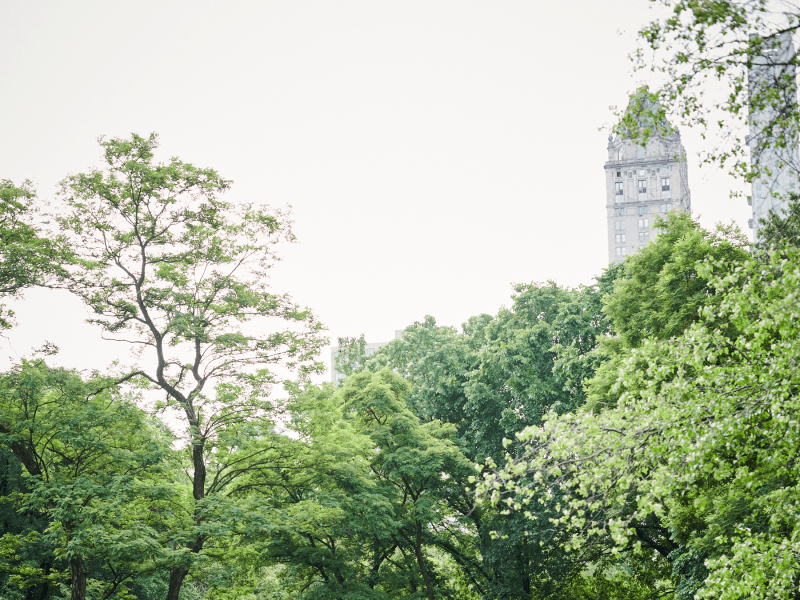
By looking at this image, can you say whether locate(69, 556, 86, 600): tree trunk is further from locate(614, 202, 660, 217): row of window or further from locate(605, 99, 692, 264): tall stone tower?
locate(614, 202, 660, 217): row of window

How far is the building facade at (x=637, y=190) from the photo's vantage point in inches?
5522

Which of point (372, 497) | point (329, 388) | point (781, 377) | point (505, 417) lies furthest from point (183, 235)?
point (781, 377)

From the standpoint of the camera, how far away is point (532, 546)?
25094 mm

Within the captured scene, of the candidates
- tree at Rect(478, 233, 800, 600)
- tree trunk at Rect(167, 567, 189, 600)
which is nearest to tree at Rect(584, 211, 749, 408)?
tree at Rect(478, 233, 800, 600)

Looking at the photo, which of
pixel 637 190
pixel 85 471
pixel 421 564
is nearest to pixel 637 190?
pixel 637 190

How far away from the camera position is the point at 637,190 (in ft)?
465

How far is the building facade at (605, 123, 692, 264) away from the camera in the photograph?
140250 mm

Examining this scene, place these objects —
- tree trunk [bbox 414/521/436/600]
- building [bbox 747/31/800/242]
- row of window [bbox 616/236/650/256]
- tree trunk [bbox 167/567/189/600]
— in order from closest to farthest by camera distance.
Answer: building [bbox 747/31/800/242]
tree trunk [bbox 167/567/189/600]
tree trunk [bbox 414/521/436/600]
row of window [bbox 616/236/650/256]

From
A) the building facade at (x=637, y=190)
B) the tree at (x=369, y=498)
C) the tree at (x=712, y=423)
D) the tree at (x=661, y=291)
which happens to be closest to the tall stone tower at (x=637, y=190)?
the building facade at (x=637, y=190)

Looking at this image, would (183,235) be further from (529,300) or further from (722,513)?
(722,513)

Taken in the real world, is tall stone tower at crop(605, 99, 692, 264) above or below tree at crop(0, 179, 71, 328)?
above

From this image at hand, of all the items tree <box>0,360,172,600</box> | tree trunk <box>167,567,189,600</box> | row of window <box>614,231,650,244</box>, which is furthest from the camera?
row of window <box>614,231,650,244</box>

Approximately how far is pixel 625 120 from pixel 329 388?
681 inches

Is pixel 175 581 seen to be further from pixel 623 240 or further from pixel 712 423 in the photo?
pixel 623 240
